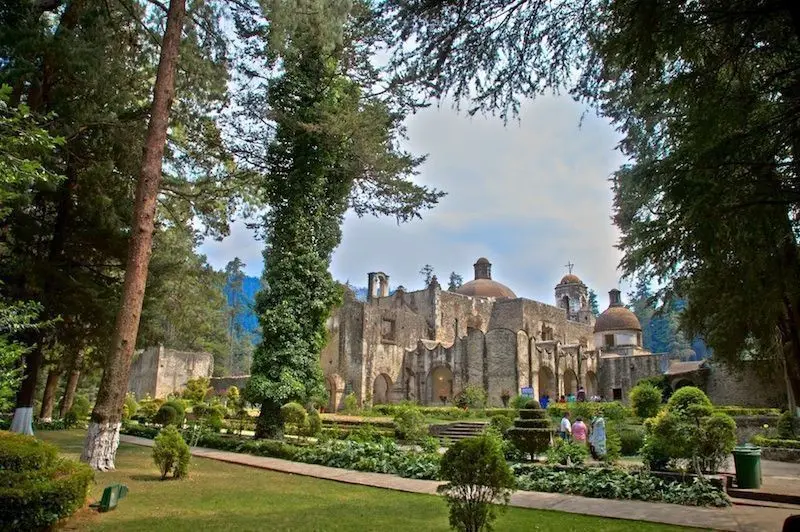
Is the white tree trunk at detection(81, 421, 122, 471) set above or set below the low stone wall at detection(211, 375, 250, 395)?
below

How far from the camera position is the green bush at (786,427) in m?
16.6

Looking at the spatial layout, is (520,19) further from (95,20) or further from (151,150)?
(95,20)

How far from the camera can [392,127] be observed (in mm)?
16734

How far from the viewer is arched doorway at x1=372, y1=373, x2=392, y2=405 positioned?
1396 inches

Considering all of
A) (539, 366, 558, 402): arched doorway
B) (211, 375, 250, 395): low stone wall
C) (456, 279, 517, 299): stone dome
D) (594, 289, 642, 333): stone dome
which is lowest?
(211, 375, 250, 395): low stone wall

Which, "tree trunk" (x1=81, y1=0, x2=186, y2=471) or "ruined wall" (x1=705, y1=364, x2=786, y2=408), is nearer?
"tree trunk" (x1=81, y1=0, x2=186, y2=471)

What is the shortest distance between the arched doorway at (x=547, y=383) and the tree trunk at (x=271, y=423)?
77.8ft

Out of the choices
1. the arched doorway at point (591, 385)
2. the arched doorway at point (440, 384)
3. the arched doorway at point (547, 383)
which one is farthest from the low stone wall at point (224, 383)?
the arched doorway at point (591, 385)

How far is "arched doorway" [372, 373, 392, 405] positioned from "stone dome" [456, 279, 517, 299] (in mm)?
13963

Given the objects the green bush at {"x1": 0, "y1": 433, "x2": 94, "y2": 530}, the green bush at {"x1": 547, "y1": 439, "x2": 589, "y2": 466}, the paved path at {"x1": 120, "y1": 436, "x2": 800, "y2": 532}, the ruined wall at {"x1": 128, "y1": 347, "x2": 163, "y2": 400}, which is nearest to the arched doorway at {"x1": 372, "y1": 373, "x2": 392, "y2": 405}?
the ruined wall at {"x1": 128, "y1": 347, "x2": 163, "y2": 400}

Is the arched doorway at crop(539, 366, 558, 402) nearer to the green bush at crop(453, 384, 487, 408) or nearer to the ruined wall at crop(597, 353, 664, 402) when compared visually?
the ruined wall at crop(597, 353, 664, 402)

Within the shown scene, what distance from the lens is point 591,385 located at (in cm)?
3941

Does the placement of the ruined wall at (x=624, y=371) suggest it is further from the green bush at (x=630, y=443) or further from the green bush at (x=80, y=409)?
the green bush at (x=80, y=409)

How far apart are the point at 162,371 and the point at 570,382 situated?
90.0ft
